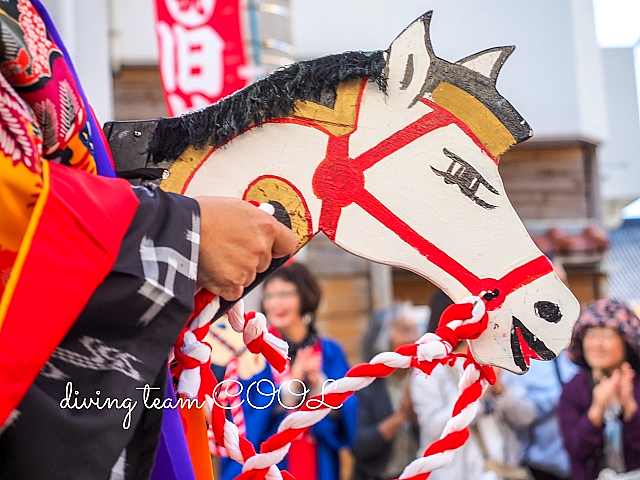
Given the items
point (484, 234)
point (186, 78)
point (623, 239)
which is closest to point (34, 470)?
point (484, 234)

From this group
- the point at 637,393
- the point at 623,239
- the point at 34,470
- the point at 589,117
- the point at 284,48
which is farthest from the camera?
the point at 623,239

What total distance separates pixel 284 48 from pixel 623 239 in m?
7.42

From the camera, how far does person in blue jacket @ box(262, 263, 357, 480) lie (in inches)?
85.4

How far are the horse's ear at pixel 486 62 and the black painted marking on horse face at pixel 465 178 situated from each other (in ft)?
0.33

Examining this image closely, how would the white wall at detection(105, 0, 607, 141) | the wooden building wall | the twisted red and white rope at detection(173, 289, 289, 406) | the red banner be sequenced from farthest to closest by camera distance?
1. the wooden building wall
2. the white wall at detection(105, 0, 607, 141)
3. the red banner
4. the twisted red and white rope at detection(173, 289, 289, 406)

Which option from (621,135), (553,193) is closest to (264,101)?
(553,193)

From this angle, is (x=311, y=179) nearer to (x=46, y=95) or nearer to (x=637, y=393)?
(x=46, y=95)

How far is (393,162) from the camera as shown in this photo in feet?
2.97

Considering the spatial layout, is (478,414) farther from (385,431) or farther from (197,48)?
(197,48)

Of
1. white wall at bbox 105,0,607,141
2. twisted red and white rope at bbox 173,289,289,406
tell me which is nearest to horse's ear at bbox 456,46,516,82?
twisted red and white rope at bbox 173,289,289,406

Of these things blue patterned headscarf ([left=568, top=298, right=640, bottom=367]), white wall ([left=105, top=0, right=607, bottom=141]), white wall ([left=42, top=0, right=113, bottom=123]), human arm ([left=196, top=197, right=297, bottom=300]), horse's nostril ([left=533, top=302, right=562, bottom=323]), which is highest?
white wall ([left=105, top=0, right=607, bottom=141])

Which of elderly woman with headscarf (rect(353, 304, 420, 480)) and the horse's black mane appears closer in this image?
the horse's black mane

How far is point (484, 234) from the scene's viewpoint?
91cm

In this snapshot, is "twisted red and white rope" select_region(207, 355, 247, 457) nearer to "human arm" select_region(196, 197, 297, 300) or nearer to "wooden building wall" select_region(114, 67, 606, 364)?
"human arm" select_region(196, 197, 297, 300)
